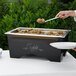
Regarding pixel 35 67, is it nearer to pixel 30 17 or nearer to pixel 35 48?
pixel 35 48

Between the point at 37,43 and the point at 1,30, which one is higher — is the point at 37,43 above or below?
above

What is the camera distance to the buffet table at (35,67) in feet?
4.07

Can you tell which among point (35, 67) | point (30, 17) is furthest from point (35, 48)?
point (30, 17)

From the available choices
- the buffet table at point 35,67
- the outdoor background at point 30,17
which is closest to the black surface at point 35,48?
the buffet table at point 35,67

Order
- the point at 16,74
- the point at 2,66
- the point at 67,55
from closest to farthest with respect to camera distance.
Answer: the point at 16,74 < the point at 2,66 < the point at 67,55

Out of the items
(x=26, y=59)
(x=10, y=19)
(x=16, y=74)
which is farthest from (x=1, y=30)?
(x=16, y=74)

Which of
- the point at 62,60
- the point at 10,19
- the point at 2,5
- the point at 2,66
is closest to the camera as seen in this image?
the point at 2,66

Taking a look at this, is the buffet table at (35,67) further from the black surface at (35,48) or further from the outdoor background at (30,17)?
the outdoor background at (30,17)

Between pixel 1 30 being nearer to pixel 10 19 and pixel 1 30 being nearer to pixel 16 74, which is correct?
pixel 10 19

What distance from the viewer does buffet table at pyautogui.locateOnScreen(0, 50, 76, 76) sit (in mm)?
1239

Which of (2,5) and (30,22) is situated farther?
(2,5)

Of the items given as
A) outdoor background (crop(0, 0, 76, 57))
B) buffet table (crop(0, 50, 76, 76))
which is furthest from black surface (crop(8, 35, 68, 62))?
outdoor background (crop(0, 0, 76, 57))

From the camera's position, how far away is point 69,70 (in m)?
1.27

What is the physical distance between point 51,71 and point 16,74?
0.21 m
